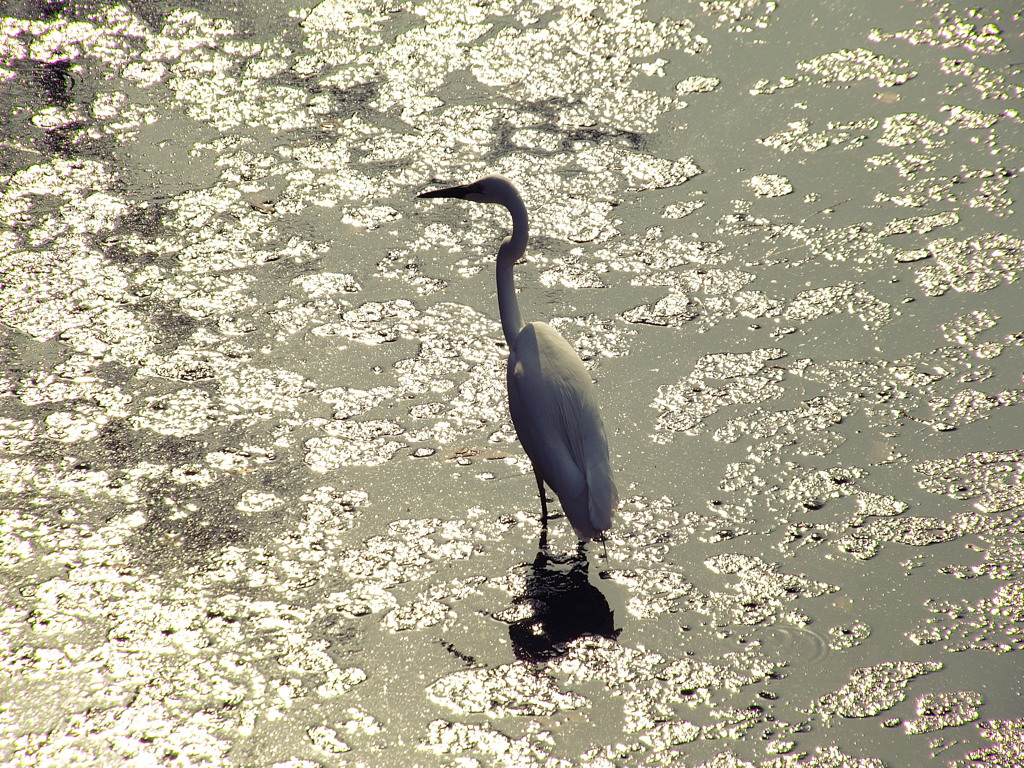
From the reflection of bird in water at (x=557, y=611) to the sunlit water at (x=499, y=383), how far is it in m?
0.01

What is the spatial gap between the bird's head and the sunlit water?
2.57 feet

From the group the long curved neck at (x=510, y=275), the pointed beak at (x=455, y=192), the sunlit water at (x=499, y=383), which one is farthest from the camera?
the pointed beak at (x=455, y=192)

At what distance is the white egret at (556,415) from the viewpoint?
3441mm

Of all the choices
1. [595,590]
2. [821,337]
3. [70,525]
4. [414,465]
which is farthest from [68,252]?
[821,337]

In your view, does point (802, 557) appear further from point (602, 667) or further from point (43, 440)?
point (43, 440)

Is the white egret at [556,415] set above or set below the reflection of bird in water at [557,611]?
above

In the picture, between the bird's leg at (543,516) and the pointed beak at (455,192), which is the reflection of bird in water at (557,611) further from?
the pointed beak at (455,192)

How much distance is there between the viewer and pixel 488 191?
4145 millimetres

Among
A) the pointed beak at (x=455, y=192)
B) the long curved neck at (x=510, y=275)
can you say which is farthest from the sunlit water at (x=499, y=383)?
the pointed beak at (x=455, y=192)

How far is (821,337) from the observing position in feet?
15.3

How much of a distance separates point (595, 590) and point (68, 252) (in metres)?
3.55

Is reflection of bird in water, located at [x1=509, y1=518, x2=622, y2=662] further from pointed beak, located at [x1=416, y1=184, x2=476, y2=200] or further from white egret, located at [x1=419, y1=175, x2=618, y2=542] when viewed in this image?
pointed beak, located at [x1=416, y1=184, x2=476, y2=200]

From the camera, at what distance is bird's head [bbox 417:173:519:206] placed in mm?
4066

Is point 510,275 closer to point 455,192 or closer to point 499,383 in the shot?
point 455,192
